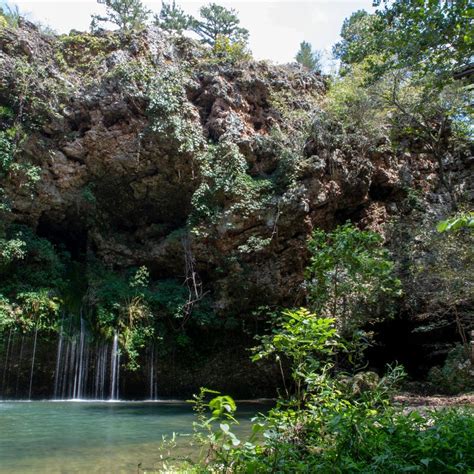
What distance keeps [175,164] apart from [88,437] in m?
8.94

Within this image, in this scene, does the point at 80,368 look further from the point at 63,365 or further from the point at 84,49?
the point at 84,49

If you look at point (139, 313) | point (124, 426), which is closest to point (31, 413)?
point (124, 426)

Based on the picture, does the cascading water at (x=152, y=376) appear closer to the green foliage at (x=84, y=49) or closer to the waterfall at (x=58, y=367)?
the waterfall at (x=58, y=367)

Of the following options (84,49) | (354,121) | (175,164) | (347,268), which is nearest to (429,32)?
(347,268)

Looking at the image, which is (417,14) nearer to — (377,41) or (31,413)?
(377,41)

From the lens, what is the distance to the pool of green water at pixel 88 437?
15.3 feet

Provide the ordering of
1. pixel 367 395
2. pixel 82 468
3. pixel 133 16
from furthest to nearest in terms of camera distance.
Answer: pixel 133 16 → pixel 82 468 → pixel 367 395

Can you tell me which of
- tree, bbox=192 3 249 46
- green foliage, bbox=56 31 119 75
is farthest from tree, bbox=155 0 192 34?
green foliage, bbox=56 31 119 75

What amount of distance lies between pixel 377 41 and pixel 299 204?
4887 millimetres

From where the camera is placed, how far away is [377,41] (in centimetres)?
851

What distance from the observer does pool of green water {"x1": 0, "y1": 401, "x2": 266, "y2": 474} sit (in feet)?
15.3

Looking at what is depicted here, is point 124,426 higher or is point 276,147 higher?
point 276,147

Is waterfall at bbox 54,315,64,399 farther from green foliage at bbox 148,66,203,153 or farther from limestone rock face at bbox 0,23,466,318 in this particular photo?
green foliage at bbox 148,66,203,153

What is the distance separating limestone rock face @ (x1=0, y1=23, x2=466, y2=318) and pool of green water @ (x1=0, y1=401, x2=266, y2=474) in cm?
497
